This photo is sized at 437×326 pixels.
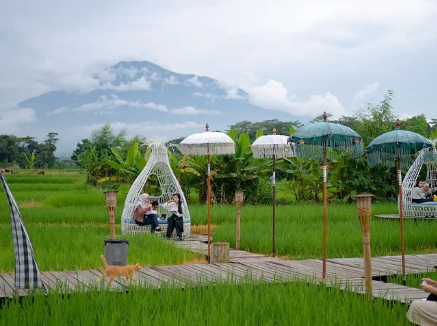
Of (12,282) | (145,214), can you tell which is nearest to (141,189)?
(145,214)

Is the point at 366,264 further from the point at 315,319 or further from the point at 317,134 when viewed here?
the point at 317,134

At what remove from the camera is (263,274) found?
6.71 meters

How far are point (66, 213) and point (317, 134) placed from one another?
27.6ft

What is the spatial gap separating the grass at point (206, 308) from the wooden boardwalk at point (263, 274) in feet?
1.06

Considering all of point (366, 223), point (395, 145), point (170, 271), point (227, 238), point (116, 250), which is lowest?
point (170, 271)

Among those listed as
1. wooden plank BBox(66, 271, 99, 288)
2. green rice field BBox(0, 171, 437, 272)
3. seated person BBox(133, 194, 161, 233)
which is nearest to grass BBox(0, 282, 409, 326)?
wooden plank BBox(66, 271, 99, 288)

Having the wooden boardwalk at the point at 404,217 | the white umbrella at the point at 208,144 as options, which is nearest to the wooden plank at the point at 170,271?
the white umbrella at the point at 208,144

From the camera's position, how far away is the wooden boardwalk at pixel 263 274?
572cm

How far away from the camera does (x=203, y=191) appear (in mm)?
18391

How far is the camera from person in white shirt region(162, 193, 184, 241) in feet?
34.7

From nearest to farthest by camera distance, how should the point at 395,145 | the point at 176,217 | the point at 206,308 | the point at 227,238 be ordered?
1. the point at 206,308
2. the point at 395,145
3. the point at 227,238
4. the point at 176,217

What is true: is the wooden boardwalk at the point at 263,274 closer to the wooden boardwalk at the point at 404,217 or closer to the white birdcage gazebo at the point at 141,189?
the white birdcage gazebo at the point at 141,189

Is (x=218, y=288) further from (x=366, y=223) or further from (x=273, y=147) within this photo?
(x=273, y=147)

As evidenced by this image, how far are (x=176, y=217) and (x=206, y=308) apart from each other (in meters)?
6.05
